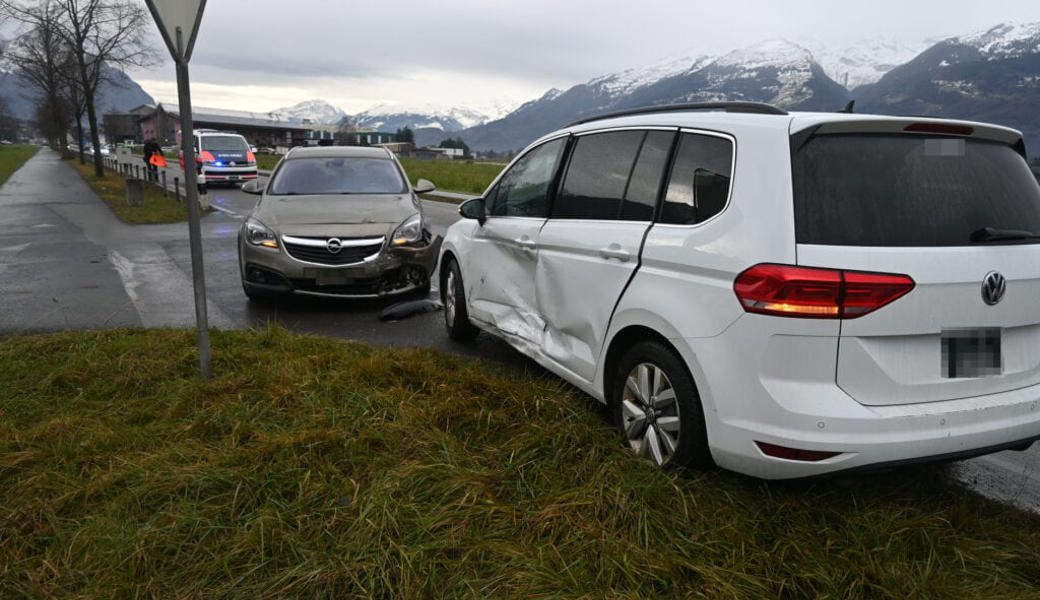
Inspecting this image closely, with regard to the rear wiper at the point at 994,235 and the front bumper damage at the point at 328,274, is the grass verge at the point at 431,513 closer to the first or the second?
the rear wiper at the point at 994,235

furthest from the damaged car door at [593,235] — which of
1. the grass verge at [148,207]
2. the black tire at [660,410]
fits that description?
the grass verge at [148,207]

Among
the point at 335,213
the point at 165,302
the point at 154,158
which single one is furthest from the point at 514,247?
the point at 154,158

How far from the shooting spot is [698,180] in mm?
3197

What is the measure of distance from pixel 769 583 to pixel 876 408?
2.41 ft

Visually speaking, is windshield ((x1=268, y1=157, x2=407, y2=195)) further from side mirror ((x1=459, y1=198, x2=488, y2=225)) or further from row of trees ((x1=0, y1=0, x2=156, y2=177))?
row of trees ((x1=0, y1=0, x2=156, y2=177))

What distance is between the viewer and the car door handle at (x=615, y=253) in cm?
345

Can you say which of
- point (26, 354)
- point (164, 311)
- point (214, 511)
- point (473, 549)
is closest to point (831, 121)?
point (473, 549)

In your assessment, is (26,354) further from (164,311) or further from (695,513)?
(695,513)

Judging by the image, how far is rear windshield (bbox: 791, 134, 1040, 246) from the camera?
2.72 m

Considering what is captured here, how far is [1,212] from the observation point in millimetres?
18156

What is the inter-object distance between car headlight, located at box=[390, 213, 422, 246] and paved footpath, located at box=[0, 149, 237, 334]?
5.62 feet

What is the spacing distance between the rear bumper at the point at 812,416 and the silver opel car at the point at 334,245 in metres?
4.65

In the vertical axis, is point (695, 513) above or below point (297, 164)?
below

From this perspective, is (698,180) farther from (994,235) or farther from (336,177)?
(336,177)
